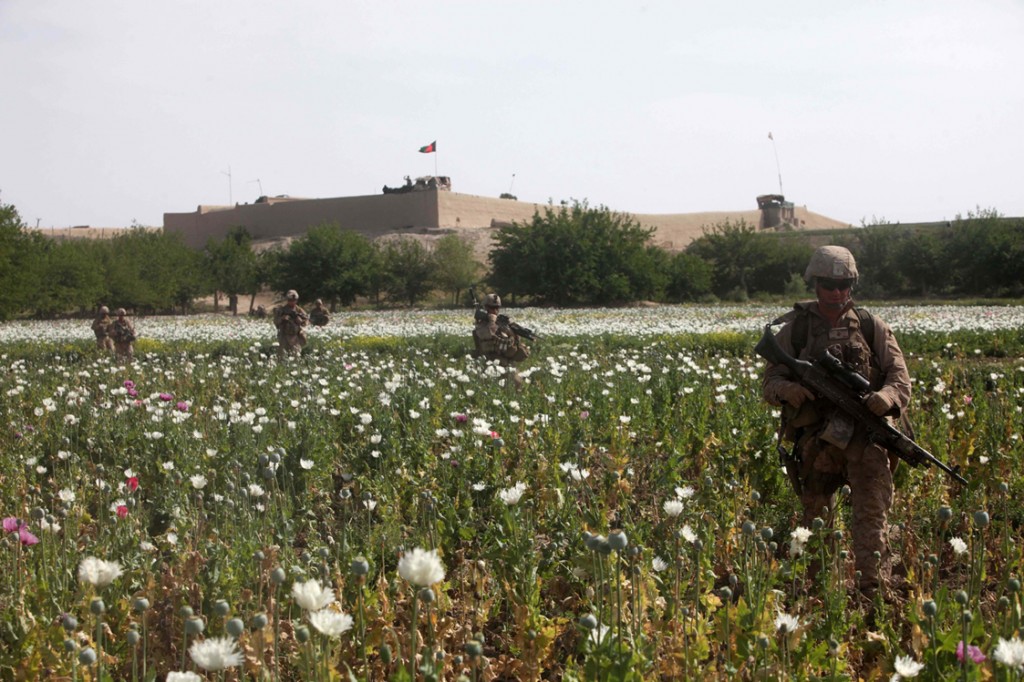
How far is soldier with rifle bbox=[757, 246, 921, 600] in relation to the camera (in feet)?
16.5

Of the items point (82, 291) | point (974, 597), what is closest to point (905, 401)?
point (974, 597)

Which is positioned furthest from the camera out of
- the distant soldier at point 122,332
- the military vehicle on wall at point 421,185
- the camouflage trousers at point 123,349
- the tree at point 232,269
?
the military vehicle on wall at point 421,185

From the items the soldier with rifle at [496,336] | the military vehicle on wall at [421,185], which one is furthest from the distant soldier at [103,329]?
the military vehicle on wall at [421,185]

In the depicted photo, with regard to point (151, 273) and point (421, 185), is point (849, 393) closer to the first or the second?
point (151, 273)

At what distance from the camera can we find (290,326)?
14.9m

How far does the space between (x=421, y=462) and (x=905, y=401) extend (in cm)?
320

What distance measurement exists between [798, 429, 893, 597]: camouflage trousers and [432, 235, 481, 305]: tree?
5022 cm

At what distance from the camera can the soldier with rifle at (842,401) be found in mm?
5031

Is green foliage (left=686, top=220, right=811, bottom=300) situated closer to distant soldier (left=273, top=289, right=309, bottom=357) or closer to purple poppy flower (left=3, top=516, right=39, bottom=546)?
distant soldier (left=273, top=289, right=309, bottom=357)

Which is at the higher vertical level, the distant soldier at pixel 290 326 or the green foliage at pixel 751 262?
the green foliage at pixel 751 262

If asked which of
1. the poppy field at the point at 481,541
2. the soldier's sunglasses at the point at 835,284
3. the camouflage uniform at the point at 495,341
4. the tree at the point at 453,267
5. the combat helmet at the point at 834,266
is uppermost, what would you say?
the tree at the point at 453,267

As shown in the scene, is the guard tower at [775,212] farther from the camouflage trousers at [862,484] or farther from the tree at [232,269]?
the camouflage trousers at [862,484]

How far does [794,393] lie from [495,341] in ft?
22.0

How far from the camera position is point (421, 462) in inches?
277
